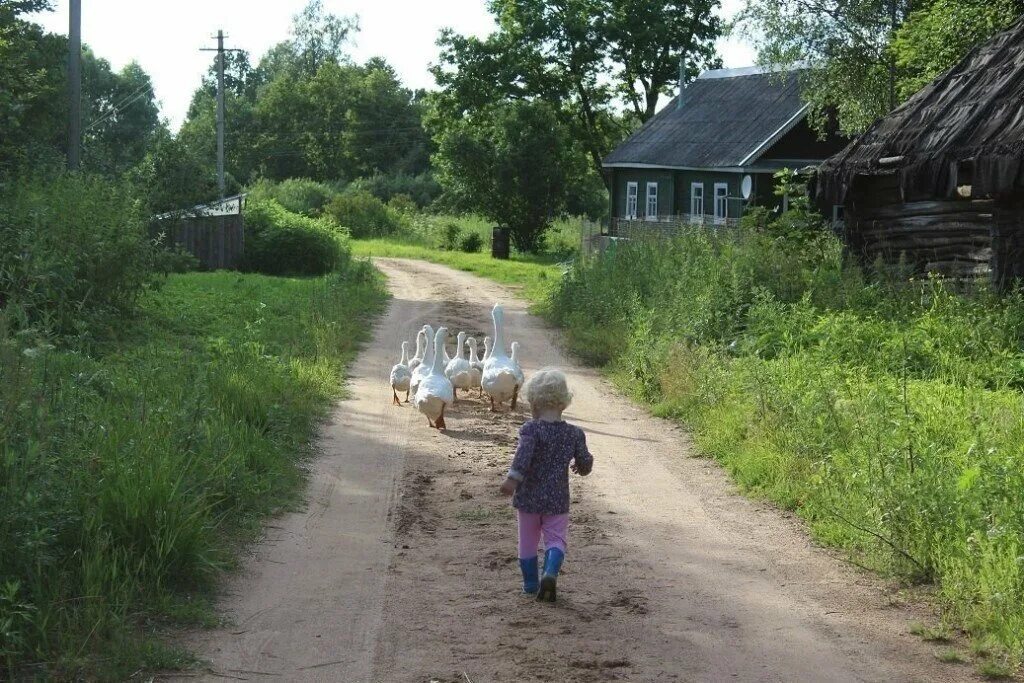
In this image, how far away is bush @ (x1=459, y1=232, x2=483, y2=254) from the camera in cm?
4469

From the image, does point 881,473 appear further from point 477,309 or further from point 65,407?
point 477,309

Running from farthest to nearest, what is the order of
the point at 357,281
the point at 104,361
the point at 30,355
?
the point at 357,281 < the point at 104,361 < the point at 30,355

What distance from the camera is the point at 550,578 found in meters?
6.32

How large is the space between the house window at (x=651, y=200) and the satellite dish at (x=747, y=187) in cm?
664

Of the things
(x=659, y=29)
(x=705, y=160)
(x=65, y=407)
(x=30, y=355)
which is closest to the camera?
(x=30, y=355)

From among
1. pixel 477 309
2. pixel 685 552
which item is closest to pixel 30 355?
pixel 685 552

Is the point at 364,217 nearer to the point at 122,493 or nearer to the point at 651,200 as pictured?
the point at 651,200

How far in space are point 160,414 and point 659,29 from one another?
40.9 m

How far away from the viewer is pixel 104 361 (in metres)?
12.4

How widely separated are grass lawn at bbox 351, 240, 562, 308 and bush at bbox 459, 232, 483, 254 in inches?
40.3

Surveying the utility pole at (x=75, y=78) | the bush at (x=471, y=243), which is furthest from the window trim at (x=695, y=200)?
the utility pole at (x=75, y=78)

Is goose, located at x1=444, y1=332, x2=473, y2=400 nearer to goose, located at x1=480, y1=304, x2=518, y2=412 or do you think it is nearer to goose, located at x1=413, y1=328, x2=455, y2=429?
goose, located at x1=480, y1=304, x2=518, y2=412

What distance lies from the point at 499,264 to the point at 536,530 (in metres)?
30.6

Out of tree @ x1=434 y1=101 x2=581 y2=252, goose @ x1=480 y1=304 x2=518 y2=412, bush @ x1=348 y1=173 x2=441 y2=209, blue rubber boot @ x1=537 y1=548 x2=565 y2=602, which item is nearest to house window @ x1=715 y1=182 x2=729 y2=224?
tree @ x1=434 y1=101 x2=581 y2=252
